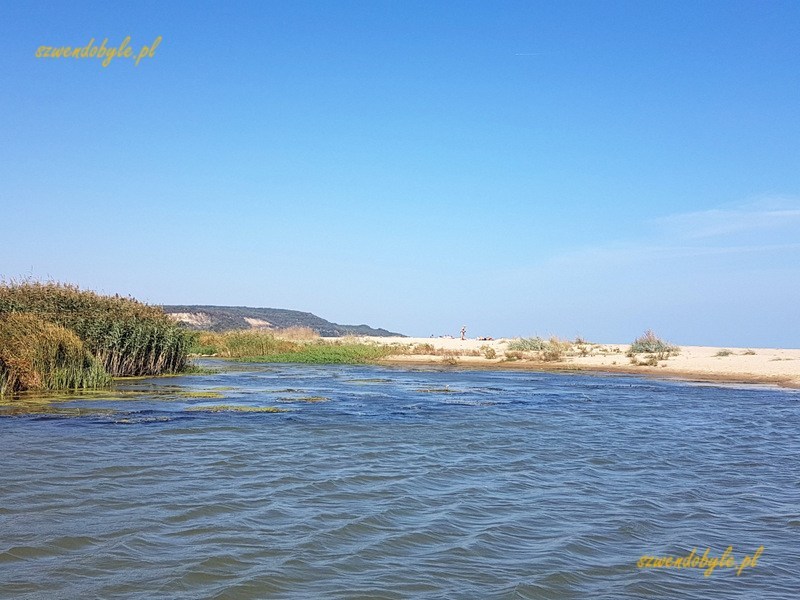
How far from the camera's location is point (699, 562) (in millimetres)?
7180

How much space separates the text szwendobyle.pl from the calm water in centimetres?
11

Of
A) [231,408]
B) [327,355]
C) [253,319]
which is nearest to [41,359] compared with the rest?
[231,408]

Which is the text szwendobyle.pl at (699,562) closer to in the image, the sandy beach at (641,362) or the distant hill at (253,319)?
the sandy beach at (641,362)

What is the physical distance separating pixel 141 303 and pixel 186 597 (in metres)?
24.6

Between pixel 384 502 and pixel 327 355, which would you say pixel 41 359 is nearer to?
pixel 384 502

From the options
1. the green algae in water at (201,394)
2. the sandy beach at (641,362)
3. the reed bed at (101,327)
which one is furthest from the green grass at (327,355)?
the green algae in water at (201,394)

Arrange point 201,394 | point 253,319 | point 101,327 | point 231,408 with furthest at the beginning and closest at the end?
1. point 253,319
2. point 101,327
3. point 201,394
4. point 231,408

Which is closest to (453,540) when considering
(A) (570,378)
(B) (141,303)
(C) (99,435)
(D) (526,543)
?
(D) (526,543)

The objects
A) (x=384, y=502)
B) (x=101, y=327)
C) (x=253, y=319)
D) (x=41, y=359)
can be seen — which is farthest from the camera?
(x=253, y=319)

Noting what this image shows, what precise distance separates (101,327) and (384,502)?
57.3ft

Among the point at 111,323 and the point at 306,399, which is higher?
the point at 111,323

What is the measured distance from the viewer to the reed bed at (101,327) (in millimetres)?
20567

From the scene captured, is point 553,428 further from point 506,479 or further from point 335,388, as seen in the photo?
point 335,388

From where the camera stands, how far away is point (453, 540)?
25.2 ft
